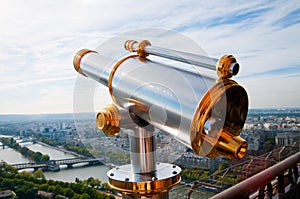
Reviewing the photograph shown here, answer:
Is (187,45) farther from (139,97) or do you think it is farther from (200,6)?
(200,6)

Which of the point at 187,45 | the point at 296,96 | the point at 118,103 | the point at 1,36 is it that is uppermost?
the point at 1,36

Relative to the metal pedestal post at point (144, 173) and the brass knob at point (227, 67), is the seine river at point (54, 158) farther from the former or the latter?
the brass knob at point (227, 67)

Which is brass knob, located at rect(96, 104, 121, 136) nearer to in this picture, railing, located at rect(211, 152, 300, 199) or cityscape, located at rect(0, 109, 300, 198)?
cityscape, located at rect(0, 109, 300, 198)

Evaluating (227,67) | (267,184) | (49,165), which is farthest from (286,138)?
(227,67)

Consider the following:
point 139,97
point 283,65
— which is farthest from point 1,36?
Result: point 283,65

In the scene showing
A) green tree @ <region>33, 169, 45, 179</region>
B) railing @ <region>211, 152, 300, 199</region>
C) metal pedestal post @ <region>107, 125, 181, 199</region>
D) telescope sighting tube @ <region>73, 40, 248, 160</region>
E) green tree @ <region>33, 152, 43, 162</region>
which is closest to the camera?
telescope sighting tube @ <region>73, 40, 248, 160</region>

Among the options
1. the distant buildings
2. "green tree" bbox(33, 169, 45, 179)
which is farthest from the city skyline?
the distant buildings

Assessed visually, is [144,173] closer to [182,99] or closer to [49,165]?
[182,99]
